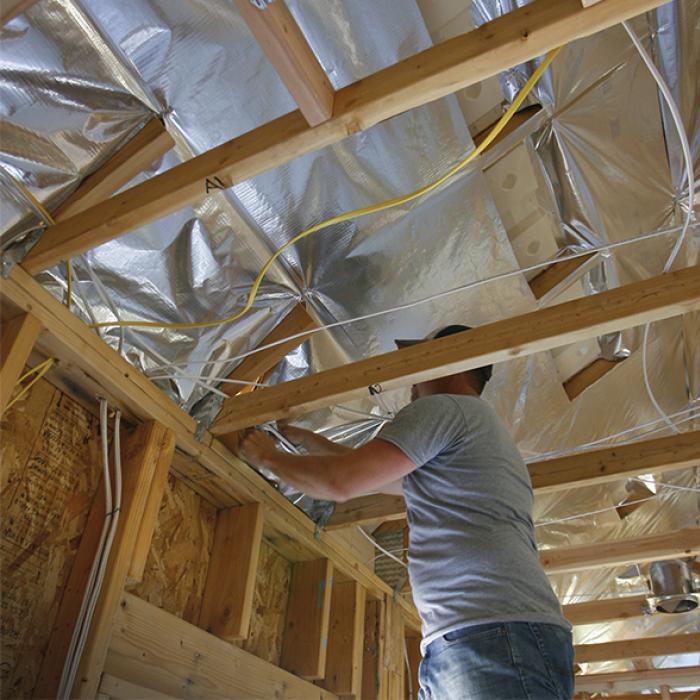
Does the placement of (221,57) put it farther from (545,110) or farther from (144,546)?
(144,546)

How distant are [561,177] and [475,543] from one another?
1250mm

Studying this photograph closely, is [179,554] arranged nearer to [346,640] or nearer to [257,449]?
[257,449]

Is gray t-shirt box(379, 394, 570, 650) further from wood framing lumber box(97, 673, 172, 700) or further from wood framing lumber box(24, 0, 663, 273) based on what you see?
wood framing lumber box(97, 673, 172, 700)

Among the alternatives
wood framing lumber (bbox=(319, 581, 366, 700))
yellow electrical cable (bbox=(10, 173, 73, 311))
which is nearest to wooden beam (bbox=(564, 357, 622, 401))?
wood framing lumber (bbox=(319, 581, 366, 700))

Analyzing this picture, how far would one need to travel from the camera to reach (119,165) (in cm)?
162

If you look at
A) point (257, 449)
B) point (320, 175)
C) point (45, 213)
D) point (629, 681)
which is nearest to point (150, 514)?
point (257, 449)

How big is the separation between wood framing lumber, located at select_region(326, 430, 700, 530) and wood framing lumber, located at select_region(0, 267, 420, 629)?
0.29 meters

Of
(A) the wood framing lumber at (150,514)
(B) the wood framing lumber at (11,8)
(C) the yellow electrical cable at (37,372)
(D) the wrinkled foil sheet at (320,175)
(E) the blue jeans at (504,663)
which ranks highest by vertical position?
(D) the wrinkled foil sheet at (320,175)

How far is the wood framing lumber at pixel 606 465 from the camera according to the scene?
2.21 m

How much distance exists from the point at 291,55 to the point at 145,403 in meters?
1.03

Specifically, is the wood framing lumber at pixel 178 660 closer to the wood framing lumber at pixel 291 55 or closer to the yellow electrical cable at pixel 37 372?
the yellow electrical cable at pixel 37 372

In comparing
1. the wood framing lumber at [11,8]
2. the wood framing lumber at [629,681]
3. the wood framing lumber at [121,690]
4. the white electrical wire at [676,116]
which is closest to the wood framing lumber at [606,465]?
the white electrical wire at [676,116]

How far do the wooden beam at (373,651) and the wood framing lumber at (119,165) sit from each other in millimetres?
2157

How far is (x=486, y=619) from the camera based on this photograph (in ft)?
3.91
